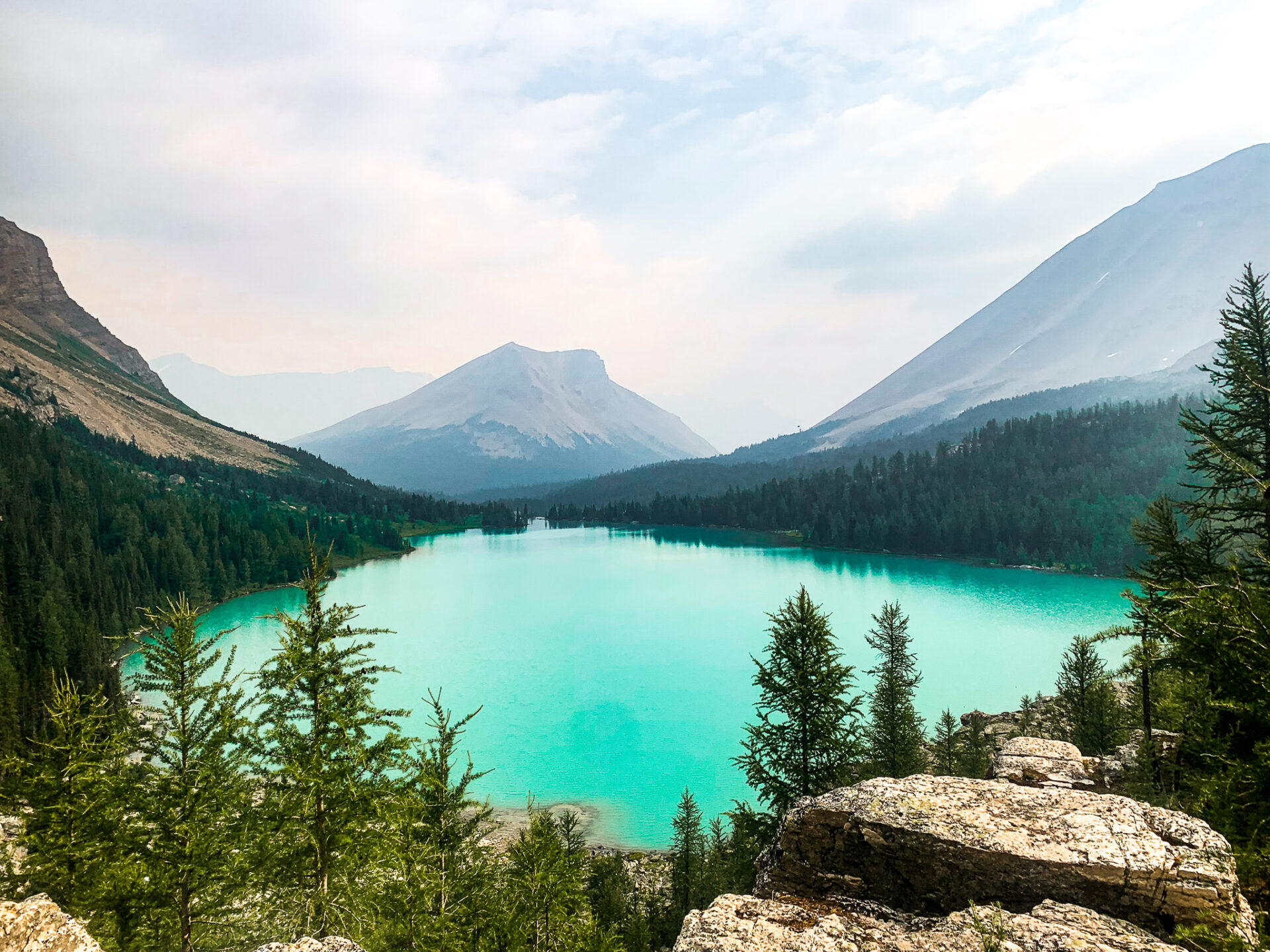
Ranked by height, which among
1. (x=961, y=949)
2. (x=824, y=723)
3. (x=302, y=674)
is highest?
(x=302, y=674)

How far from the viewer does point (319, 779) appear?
39.4ft

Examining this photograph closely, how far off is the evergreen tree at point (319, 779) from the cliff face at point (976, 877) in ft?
26.7

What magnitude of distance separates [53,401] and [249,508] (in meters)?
74.1

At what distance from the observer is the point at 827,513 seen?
162000 mm

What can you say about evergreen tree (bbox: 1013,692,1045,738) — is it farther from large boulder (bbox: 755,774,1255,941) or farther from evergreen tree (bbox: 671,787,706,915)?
large boulder (bbox: 755,774,1255,941)

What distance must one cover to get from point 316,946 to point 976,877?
7792mm

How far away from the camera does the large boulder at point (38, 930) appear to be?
255 inches

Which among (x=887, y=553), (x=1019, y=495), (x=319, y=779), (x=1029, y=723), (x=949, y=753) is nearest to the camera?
(x=319, y=779)

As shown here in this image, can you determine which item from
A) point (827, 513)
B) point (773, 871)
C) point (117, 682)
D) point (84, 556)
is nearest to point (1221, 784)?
point (773, 871)

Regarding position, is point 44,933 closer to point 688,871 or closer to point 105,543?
point 688,871

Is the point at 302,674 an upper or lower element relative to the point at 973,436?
lower

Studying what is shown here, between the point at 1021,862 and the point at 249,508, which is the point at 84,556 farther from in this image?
Answer: the point at 1021,862

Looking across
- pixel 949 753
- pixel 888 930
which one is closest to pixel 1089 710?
pixel 949 753

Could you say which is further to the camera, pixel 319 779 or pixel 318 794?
pixel 318 794
